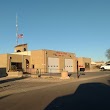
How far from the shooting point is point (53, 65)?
7094 cm

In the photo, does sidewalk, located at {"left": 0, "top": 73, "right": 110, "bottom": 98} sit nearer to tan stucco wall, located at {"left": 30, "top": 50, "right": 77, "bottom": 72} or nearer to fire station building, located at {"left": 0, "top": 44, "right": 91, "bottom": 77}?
fire station building, located at {"left": 0, "top": 44, "right": 91, "bottom": 77}

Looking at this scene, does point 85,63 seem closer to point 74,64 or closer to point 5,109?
point 74,64

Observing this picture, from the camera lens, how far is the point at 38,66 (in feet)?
222

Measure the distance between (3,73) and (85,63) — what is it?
47.8m

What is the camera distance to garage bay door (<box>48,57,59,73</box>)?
69.2m

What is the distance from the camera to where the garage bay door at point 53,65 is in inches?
2723

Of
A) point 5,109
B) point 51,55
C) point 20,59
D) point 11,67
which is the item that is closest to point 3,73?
point 11,67

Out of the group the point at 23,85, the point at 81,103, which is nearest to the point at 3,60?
the point at 23,85

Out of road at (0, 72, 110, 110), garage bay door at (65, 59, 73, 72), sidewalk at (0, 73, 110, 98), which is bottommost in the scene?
sidewalk at (0, 73, 110, 98)

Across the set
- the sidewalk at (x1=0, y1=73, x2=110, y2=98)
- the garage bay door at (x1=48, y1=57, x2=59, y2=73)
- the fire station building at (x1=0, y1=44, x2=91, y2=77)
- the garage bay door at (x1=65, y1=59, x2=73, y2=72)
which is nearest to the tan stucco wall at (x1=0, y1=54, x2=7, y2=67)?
the fire station building at (x1=0, y1=44, x2=91, y2=77)

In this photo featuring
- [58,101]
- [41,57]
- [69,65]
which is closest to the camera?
[58,101]

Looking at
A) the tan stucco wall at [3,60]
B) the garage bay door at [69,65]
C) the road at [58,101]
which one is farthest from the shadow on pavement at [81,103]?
the garage bay door at [69,65]

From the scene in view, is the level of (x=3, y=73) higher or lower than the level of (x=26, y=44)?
lower

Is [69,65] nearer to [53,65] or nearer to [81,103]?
[53,65]
